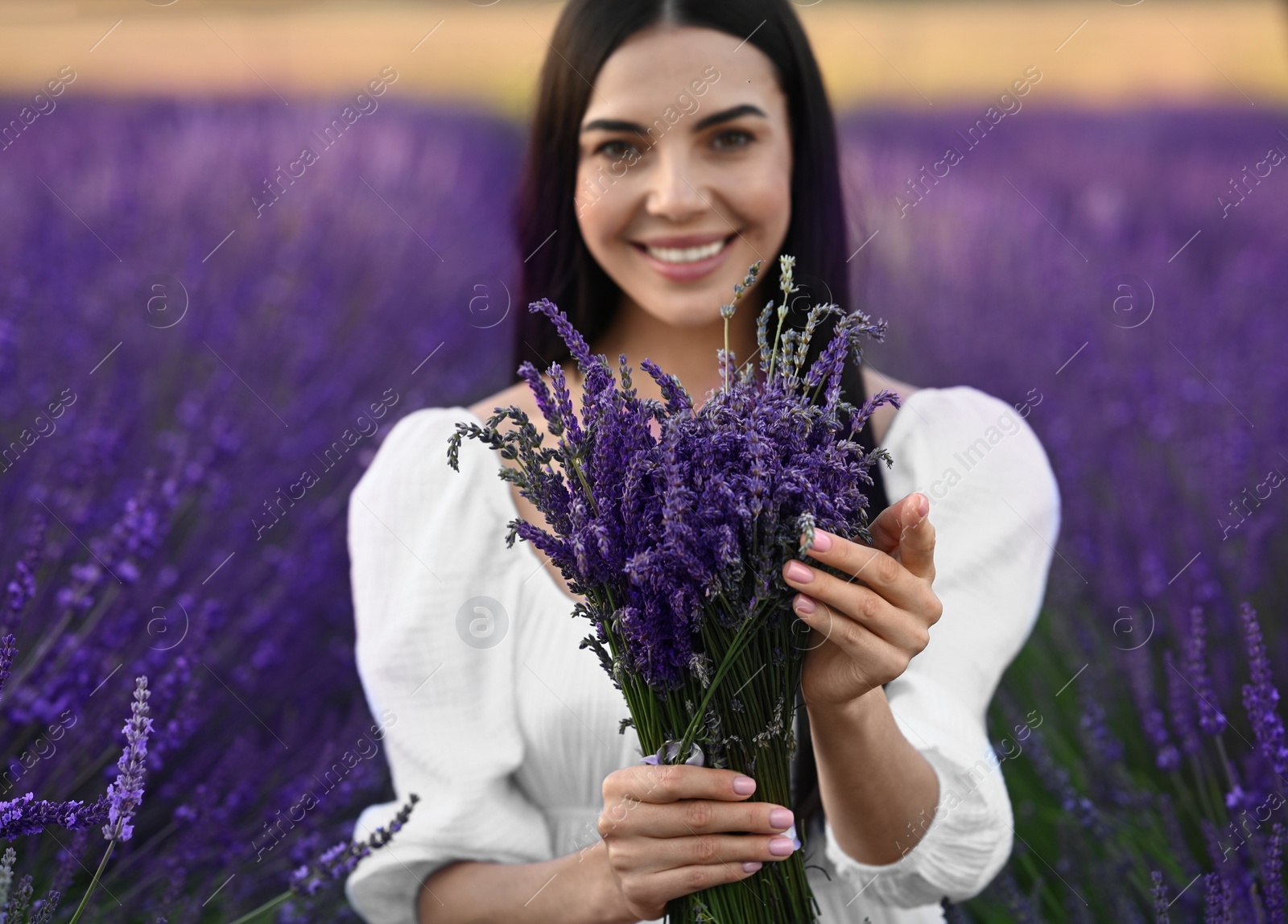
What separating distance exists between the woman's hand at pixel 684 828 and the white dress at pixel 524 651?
0.35 metres

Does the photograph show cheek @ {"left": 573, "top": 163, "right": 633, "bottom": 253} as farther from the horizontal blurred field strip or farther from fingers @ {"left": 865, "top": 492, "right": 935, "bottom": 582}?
the horizontal blurred field strip

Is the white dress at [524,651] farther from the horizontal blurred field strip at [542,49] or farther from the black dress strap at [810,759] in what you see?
the horizontal blurred field strip at [542,49]

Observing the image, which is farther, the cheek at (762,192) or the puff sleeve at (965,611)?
the cheek at (762,192)

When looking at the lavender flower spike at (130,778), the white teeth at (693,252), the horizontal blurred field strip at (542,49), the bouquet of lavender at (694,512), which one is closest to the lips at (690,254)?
the white teeth at (693,252)

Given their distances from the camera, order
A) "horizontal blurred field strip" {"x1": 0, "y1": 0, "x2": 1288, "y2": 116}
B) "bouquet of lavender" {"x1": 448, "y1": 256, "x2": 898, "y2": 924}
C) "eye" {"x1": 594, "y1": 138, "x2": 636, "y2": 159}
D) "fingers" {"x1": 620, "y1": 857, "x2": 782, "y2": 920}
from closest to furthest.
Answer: "bouquet of lavender" {"x1": 448, "y1": 256, "x2": 898, "y2": 924} < "fingers" {"x1": 620, "y1": 857, "x2": 782, "y2": 920} < "eye" {"x1": 594, "y1": 138, "x2": 636, "y2": 159} < "horizontal blurred field strip" {"x1": 0, "y1": 0, "x2": 1288, "y2": 116}

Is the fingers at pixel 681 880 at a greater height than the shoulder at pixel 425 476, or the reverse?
the shoulder at pixel 425 476

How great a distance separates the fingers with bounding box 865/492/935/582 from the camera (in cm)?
74

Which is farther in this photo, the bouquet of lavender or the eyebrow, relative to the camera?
the eyebrow

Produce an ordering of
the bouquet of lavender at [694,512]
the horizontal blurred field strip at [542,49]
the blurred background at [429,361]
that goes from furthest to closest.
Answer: the horizontal blurred field strip at [542,49]
the blurred background at [429,361]
the bouquet of lavender at [694,512]

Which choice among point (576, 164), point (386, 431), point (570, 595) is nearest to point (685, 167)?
point (576, 164)

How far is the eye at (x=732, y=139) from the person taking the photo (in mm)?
1182

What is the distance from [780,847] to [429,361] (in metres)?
2.13

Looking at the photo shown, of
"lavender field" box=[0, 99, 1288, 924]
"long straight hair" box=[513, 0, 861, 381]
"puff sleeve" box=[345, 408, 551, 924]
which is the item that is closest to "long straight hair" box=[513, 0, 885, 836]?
"long straight hair" box=[513, 0, 861, 381]

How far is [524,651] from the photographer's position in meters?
1.24
